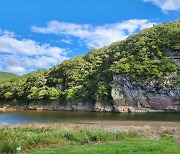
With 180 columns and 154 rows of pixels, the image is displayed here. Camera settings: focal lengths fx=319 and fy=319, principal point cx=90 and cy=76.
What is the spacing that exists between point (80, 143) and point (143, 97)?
7393 cm

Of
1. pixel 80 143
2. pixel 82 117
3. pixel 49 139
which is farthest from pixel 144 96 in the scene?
pixel 49 139

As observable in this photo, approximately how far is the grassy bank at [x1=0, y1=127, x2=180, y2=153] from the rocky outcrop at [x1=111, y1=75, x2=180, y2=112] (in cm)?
6504

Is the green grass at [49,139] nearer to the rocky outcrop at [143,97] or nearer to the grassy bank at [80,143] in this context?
the grassy bank at [80,143]

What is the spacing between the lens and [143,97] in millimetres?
98312

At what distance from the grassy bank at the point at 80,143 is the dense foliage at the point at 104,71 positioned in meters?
72.4

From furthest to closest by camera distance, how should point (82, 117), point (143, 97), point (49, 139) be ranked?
1. point (143, 97)
2. point (82, 117)
3. point (49, 139)

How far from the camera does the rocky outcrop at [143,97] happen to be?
94375 mm

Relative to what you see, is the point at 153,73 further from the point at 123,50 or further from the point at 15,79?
the point at 15,79

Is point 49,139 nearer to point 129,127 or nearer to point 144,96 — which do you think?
point 129,127

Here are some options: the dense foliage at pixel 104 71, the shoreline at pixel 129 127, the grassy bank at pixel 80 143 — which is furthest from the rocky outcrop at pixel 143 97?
the grassy bank at pixel 80 143

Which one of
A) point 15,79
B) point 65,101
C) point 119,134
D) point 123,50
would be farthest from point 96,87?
point 119,134

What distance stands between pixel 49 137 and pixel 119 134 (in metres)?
6.74

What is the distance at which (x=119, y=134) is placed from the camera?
2969 centimetres

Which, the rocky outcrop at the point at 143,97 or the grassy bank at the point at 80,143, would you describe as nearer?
the grassy bank at the point at 80,143
